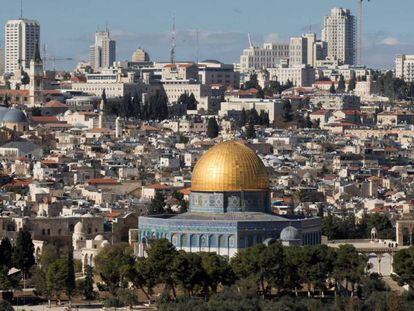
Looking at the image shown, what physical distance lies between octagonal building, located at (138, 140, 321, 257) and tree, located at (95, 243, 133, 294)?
1.66 metres

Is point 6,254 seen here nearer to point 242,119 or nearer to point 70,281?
point 70,281

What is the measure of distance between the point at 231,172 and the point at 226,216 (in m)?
Answer: 1.26

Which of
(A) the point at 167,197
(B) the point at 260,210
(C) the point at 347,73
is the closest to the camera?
(B) the point at 260,210

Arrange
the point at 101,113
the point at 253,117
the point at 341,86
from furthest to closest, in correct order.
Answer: the point at 341,86 → the point at 253,117 → the point at 101,113

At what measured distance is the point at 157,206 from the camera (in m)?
72.8

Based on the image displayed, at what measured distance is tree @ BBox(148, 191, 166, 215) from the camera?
236ft

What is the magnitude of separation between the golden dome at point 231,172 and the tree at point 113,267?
3990 mm

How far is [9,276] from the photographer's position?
58125 millimetres

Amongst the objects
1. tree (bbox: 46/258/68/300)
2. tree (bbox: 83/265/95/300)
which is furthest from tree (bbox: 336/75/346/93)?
tree (bbox: 46/258/68/300)

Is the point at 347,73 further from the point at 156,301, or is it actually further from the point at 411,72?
the point at 156,301

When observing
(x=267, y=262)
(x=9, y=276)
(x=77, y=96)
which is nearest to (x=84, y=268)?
(x=9, y=276)

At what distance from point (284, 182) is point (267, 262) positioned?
111 feet

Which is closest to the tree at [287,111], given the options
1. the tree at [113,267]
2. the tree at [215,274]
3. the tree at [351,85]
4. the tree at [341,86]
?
the tree at [341,86]

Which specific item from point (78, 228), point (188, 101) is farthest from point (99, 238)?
point (188, 101)
